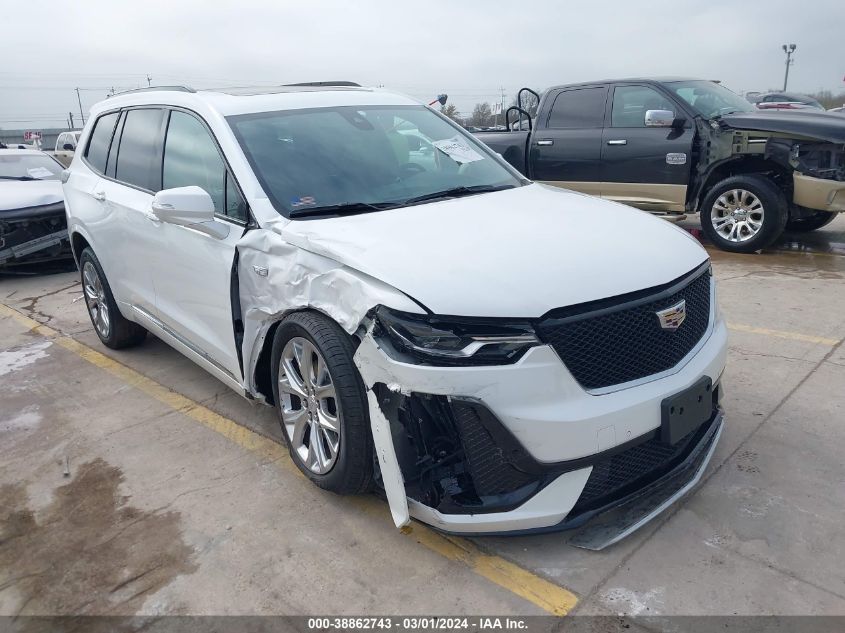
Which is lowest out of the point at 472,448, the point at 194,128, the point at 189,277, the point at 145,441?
the point at 145,441

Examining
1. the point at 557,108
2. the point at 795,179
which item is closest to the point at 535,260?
the point at 795,179

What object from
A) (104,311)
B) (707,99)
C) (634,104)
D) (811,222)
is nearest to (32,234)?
(104,311)

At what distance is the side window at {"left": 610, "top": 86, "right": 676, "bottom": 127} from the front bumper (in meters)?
1.56

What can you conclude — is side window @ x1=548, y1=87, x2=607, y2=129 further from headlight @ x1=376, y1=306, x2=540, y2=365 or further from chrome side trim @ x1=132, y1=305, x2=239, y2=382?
headlight @ x1=376, y1=306, x2=540, y2=365

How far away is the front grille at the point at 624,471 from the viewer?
257cm

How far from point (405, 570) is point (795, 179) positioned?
6122 millimetres

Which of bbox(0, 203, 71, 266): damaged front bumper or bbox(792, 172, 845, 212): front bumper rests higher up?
bbox(792, 172, 845, 212): front bumper

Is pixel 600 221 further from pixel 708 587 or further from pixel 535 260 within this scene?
pixel 708 587

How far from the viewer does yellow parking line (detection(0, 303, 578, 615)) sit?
252 cm

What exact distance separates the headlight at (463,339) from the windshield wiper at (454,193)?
3.34ft

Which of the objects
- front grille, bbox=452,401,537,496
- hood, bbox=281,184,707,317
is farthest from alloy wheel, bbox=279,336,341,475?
front grille, bbox=452,401,537,496

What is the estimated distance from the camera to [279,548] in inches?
113

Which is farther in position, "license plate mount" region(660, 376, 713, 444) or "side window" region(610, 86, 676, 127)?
"side window" region(610, 86, 676, 127)

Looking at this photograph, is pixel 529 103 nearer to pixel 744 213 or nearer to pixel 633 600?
pixel 744 213
